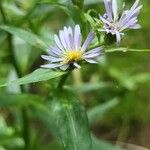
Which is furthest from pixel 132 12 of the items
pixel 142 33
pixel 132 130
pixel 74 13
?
pixel 142 33

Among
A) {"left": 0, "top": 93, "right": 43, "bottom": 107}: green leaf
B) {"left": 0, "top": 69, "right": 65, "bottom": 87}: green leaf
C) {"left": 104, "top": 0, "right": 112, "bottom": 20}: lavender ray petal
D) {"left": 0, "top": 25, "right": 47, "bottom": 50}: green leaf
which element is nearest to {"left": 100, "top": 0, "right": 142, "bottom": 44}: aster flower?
{"left": 104, "top": 0, "right": 112, "bottom": 20}: lavender ray petal

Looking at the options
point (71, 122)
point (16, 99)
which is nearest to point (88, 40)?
point (71, 122)

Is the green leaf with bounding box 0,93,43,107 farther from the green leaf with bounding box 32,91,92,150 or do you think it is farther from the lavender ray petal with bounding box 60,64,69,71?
the lavender ray petal with bounding box 60,64,69,71

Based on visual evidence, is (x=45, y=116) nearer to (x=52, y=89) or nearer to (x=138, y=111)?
(x=52, y=89)

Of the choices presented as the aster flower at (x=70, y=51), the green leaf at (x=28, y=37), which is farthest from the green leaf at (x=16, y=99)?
the aster flower at (x=70, y=51)

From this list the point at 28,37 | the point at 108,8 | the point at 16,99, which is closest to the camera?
the point at 108,8

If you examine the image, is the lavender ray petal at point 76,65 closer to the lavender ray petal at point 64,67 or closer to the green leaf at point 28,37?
the lavender ray petal at point 64,67

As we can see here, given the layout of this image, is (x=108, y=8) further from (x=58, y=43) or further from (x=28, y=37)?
(x=28, y=37)
